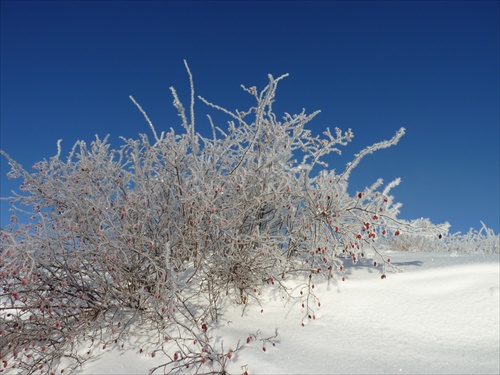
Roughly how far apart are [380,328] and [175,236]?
2.31 metres

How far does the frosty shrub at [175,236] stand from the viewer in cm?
458

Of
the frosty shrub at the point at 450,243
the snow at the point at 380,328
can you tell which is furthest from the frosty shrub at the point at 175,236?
the frosty shrub at the point at 450,243

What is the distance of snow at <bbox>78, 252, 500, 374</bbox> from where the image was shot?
4.04 m

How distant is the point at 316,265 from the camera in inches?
209

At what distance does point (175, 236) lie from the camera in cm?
507

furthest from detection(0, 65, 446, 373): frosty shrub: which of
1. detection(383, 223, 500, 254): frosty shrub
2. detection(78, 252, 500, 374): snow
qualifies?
detection(383, 223, 500, 254): frosty shrub

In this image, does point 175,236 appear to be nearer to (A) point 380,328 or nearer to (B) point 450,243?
(A) point 380,328

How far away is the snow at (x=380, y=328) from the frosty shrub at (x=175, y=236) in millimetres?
178

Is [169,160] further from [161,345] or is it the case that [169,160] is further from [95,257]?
[161,345]

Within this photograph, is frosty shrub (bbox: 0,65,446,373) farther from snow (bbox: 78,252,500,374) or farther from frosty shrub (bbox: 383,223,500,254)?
frosty shrub (bbox: 383,223,500,254)

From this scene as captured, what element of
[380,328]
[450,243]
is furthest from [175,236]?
[450,243]

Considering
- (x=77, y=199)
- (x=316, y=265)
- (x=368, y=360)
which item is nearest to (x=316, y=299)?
(x=316, y=265)

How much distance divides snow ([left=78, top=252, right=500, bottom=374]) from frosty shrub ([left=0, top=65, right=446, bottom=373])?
0.18 m

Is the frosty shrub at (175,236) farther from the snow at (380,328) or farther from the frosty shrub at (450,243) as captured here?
the frosty shrub at (450,243)
